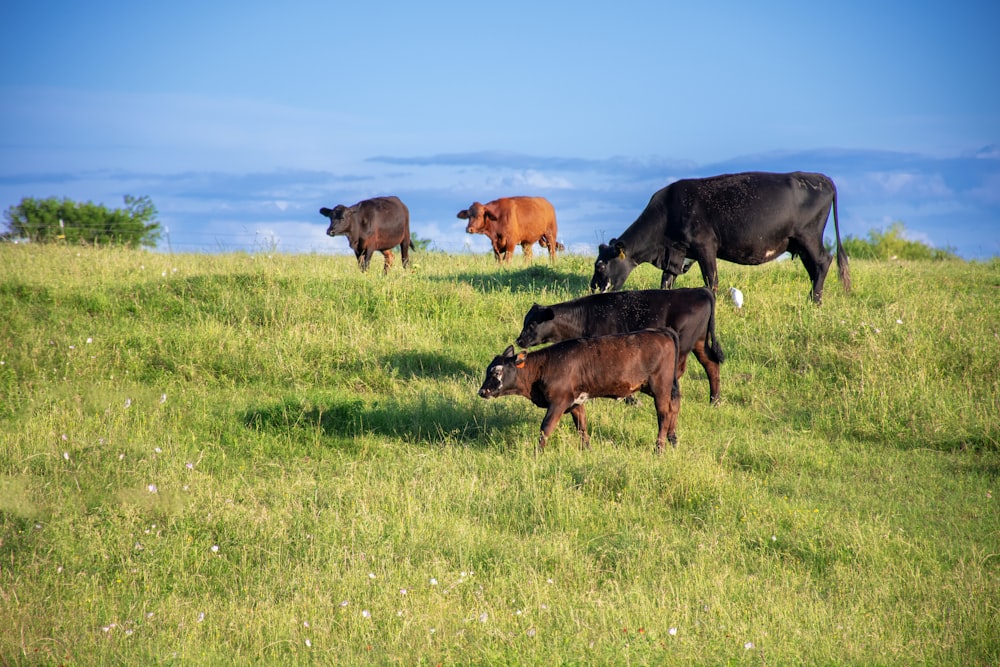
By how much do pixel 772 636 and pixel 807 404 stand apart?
5.87 metres

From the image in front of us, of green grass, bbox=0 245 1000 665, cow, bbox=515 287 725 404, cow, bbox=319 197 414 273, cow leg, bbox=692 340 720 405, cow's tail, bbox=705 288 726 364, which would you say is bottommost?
green grass, bbox=0 245 1000 665

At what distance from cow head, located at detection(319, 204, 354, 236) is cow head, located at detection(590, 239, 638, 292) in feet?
22.9

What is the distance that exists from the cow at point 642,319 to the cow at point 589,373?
3.85 ft

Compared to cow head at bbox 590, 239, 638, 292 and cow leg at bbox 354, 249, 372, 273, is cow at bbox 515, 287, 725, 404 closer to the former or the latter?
cow head at bbox 590, 239, 638, 292

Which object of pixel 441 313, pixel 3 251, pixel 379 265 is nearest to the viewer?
pixel 441 313

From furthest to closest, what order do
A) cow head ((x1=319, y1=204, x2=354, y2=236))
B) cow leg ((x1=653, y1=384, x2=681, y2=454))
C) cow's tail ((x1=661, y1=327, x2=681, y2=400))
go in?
cow head ((x1=319, y1=204, x2=354, y2=236)), cow's tail ((x1=661, y1=327, x2=681, y2=400)), cow leg ((x1=653, y1=384, x2=681, y2=454))

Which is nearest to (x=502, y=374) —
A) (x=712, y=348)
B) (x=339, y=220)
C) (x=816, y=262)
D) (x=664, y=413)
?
(x=664, y=413)

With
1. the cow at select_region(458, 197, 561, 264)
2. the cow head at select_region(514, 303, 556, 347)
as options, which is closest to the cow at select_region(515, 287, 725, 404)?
the cow head at select_region(514, 303, 556, 347)

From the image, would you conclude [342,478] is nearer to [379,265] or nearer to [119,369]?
[119,369]

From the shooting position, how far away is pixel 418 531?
714cm

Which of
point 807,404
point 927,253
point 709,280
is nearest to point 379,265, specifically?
point 709,280

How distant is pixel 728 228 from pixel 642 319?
449 cm

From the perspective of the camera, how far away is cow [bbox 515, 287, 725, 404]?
34.6 feet

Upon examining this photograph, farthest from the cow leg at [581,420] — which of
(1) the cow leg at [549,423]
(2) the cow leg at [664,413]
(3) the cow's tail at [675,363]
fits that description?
(3) the cow's tail at [675,363]
